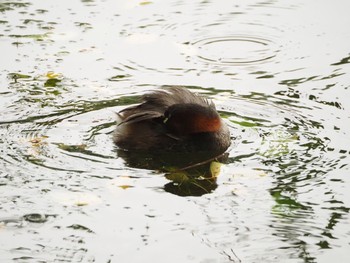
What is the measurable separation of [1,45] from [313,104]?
3992mm

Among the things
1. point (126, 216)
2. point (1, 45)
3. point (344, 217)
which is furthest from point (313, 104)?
point (1, 45)

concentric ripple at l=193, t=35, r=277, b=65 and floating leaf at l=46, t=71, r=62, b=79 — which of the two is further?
concentric ripple at l=193, t=35, r=277, b=65

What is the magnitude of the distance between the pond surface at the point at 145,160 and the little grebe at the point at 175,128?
194mm

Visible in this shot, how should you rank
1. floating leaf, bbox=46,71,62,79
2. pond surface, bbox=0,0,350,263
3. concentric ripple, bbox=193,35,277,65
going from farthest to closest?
concentric ripple, bbox=193,35,277,65
floating leaf, bbox=46,71,62,79
pond surface, bbox=0,0,350,263

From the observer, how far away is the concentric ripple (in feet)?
28.7

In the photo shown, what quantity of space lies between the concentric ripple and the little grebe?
2205 millimetres

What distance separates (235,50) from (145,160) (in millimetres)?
3095

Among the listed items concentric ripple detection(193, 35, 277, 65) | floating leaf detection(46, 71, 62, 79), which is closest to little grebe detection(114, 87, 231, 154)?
floating leaf detection(46, 71, 62, 79)

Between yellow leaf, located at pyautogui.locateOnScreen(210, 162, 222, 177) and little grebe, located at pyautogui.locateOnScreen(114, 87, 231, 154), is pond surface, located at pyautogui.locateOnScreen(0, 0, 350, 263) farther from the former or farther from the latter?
little grebe, located at pyautogui.locateOnScreen(114, 87, 231, 154)

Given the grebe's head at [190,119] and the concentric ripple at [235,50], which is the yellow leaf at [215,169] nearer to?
the grebe's head at [190,119]

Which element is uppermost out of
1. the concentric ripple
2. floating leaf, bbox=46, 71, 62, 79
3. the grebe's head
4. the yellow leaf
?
the grebe's head

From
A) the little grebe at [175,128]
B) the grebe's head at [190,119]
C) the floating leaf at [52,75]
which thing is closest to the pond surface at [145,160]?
the floating leaf at [52,75]

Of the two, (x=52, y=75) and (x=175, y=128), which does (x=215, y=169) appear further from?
(x=52, y=75)

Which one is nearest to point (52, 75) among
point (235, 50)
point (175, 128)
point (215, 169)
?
point (235, 50)
